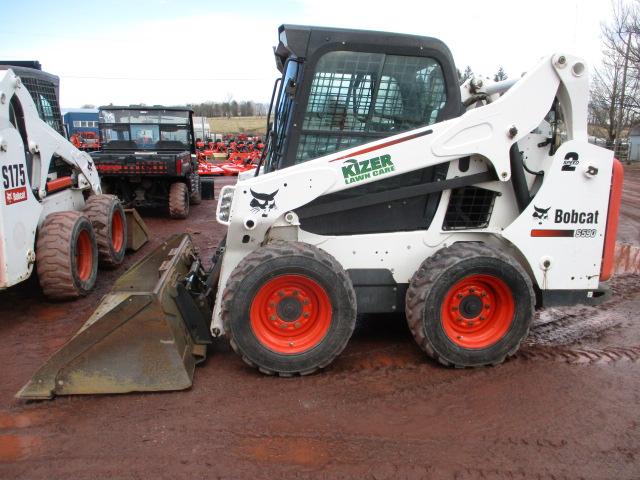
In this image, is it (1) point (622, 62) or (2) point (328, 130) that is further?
(1) point (622, 62)

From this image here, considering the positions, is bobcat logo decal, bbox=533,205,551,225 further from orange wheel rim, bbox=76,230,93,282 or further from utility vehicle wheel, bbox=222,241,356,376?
orange wheel rim, bbox=76,230,93,282

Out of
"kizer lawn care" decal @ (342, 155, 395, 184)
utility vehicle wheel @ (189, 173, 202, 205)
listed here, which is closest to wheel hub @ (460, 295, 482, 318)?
"kizer lawn care" decal @ (342, 155, 395, 184)

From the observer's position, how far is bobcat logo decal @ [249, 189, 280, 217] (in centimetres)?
373

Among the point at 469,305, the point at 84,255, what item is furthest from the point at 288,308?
the point at 84,255

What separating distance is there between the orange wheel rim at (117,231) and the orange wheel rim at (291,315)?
401cm

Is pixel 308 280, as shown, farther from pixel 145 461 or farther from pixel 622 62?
pixel 622 62

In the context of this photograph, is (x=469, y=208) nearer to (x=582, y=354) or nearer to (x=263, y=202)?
(x=582, y=354)

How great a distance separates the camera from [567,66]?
3.86 meters

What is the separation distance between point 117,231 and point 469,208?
4.94 m

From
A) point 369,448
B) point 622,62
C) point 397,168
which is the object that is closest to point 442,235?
point 397,168

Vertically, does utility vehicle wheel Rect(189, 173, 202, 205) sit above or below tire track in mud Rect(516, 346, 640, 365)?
above

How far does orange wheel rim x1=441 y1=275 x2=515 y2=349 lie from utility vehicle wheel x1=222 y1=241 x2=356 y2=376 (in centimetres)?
77

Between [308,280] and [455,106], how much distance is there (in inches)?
67.2

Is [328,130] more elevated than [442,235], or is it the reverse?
[328,130]
